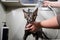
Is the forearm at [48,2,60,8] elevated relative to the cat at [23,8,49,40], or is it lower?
elevated

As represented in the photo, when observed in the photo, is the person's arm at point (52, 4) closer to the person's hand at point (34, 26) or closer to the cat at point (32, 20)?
the cat at point (32, 20)

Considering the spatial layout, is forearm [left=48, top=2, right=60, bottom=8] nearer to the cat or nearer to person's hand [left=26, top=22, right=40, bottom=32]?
the cat

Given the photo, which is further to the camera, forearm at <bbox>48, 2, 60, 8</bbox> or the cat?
forearm at <bbox>48, 2, 60, 8</bbox>

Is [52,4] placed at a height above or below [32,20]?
above

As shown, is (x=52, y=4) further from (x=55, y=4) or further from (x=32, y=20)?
(x=32, y=20)

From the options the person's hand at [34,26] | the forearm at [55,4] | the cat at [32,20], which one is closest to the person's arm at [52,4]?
the forearm at [55,4]

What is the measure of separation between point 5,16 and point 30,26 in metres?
0.49

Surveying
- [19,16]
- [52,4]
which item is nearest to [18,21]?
[19,16]

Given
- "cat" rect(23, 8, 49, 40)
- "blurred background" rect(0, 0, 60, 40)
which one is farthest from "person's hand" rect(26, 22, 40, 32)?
"blurred background" rect(0, 0, 60, 40)

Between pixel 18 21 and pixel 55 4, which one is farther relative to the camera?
pixel 18 21

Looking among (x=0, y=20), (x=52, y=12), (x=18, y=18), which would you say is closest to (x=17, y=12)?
(x=18, y=18)

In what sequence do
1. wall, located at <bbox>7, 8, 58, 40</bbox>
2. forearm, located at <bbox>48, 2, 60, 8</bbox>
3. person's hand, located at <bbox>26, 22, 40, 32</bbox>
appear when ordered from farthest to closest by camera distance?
wall, located at <bbox>7, 8, 58, 40</bbox> → forearm, located at <bbox>48, 2, 60, 8</bbox> → person's hand, located at <bbox>26, 22, 40, 32</bbox>

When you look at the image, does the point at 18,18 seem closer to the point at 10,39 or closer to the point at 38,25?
the point at 10,39

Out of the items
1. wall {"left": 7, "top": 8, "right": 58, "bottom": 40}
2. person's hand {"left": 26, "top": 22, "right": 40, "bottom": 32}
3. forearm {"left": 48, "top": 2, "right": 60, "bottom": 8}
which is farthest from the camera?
wall {"left": 7, "top": 8, "right": 58, "bottom": 40}
